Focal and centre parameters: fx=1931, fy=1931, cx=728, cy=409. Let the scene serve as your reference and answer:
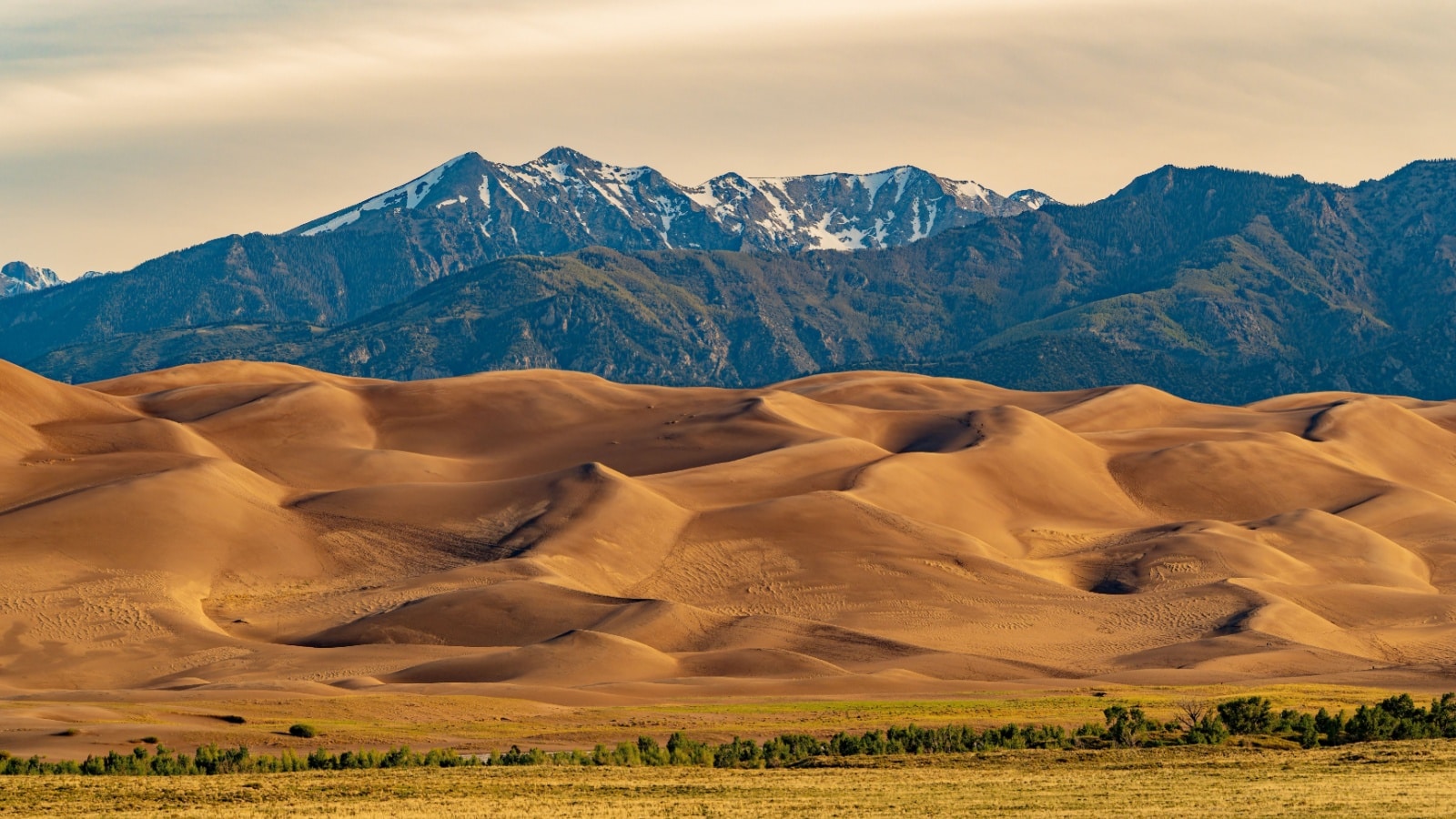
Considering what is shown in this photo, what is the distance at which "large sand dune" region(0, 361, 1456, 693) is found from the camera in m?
87.3

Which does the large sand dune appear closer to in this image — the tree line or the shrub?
the tree line

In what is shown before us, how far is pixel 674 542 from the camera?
4493 inches

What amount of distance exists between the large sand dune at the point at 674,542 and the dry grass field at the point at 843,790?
27.5m

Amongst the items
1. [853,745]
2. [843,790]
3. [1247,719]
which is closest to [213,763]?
[843,790]

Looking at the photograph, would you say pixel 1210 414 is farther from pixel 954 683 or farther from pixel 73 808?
pixel 73 808

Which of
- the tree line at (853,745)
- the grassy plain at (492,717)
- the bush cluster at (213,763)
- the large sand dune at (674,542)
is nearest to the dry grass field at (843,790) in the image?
the bush cluster at (213,763)

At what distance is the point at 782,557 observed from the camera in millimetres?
110750

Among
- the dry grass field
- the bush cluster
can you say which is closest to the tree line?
the bush cluster

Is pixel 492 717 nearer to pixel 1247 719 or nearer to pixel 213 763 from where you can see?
pixel 213 763

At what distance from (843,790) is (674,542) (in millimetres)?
70212

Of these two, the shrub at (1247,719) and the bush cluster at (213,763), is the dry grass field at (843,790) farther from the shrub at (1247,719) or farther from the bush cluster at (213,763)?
the shrub at (1247,719)

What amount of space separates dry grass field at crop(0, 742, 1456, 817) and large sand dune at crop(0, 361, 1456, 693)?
2754 centimetres

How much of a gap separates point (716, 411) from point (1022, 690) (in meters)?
88.2

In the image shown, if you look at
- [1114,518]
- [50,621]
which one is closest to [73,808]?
[50,621]
